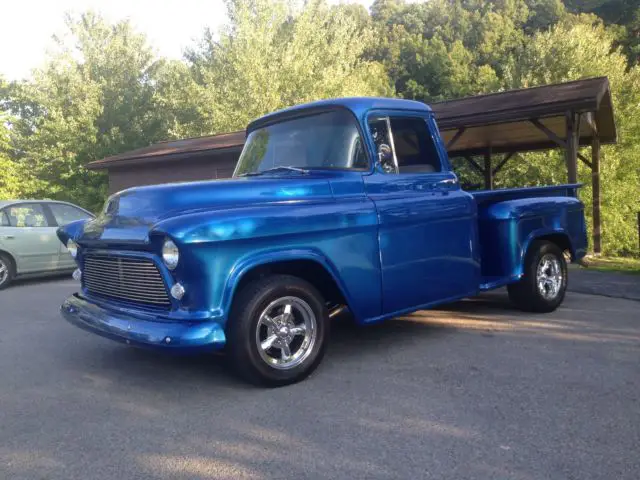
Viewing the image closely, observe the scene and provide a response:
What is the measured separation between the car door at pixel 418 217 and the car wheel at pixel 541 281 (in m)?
1.04

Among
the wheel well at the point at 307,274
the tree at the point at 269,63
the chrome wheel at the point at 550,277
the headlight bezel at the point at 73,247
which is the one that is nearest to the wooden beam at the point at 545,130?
the chrome wheel at the point at 550,277

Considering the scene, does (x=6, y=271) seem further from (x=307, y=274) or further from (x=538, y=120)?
(x=538, y=120)

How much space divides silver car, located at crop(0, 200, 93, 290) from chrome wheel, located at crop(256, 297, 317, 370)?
7774 mm

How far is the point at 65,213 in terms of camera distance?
36.4 ft

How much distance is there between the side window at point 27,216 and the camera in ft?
34.2

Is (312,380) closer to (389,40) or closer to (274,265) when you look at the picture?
(274,265)

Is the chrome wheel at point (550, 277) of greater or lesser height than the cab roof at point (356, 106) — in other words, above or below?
below

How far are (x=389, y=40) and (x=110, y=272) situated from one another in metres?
58.2

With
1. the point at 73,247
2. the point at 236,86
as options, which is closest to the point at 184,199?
the point at 73,247

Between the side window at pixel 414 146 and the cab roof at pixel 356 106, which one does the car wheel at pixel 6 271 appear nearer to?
the cab roof at pixel 356 106

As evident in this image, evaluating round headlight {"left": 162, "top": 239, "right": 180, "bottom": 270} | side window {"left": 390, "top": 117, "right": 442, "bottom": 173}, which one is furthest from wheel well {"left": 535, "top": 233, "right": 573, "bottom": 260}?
round headlight {"left": 162, "top": 239, "right": 180, "bottom": 270}

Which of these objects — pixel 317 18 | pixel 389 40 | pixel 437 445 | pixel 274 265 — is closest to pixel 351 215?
pixel 274 265

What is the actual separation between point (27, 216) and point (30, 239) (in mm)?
463

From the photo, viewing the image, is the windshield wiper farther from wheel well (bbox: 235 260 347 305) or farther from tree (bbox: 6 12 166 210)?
tree (bbox: 6 12 166 210)
